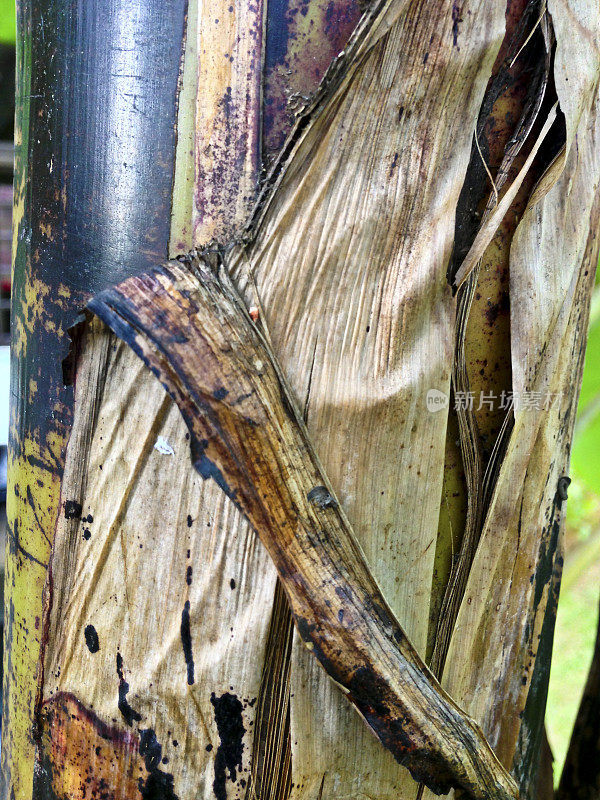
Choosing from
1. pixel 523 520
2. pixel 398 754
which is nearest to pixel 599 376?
pixel 523 520

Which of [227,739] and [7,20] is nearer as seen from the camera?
[227,739]

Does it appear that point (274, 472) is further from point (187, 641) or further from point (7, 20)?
point (7, 20)

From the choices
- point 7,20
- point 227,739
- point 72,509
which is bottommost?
point 227,739

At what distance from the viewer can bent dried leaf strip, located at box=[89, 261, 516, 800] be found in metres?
0.35

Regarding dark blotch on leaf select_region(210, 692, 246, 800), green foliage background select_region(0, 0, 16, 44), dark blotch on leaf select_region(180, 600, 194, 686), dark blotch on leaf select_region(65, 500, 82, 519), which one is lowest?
dark blotch on leaf select_region(210, 692, 246, 800)

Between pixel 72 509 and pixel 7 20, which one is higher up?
pixel 7 20

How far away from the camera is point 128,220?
0.40 m

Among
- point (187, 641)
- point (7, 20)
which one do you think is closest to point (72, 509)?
point (187, 641)

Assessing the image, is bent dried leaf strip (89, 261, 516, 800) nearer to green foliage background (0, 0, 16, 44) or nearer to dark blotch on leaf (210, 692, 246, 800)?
dark blotch on leaf (210, 692, 246, 800)

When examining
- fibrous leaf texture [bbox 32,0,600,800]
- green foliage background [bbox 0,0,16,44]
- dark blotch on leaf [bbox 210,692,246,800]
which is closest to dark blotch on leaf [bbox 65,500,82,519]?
fibrous leaf texture [bbox 32,0,600,800]

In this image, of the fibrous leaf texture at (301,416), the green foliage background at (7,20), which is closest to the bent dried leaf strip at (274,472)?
the fibrous leaf texture at (301,416)

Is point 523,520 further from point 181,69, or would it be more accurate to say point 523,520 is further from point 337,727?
point 181,69

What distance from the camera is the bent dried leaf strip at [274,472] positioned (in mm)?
351

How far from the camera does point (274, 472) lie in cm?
36
